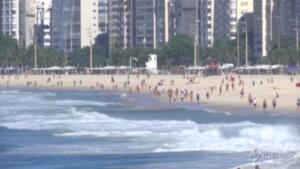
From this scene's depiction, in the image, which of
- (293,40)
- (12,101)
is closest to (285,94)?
(12,101)

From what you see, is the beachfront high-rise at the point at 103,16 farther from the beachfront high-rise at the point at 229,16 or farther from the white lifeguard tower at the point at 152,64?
the white lifeguard tower at the point at 152,64

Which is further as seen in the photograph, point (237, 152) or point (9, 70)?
point (9, 70)

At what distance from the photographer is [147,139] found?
1529 inches

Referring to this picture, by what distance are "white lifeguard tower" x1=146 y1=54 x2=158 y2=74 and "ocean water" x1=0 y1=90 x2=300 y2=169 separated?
6880cm

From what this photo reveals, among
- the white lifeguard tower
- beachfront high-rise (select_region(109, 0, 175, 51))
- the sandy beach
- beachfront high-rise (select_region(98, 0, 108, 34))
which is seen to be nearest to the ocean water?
the sandy beach

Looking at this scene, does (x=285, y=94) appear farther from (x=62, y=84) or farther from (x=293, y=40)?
(x=293, y=40)

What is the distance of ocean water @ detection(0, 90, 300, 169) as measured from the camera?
3180 centimetres

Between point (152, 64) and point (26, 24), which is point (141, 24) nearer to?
point (152, 64)

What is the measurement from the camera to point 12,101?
75688 mm

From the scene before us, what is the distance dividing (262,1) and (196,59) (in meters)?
12.7

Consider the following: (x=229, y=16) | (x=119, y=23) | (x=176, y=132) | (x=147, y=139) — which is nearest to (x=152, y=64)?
(x=229, y=16)

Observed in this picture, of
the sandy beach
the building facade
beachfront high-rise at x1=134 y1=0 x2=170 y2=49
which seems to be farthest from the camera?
beachfront high-rise at x1=134 y1=0 x2=170 y2=49

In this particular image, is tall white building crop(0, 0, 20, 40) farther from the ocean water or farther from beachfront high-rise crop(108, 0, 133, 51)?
the ocean water

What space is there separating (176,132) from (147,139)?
8.31 ft
